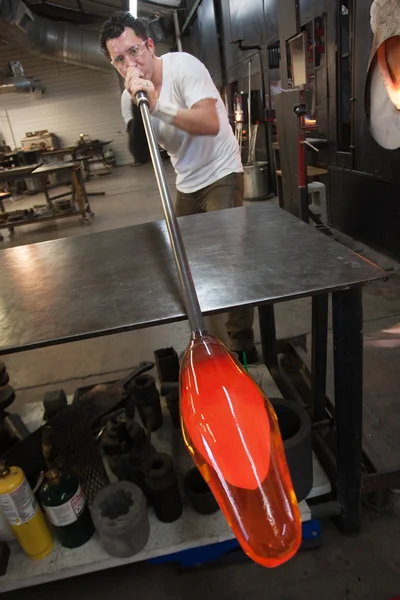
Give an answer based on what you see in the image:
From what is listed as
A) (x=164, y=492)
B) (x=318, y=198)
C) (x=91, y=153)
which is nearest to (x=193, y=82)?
(x=164, y=492)

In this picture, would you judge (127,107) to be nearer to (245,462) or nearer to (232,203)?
(232,203)

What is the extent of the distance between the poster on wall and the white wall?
9.73 m

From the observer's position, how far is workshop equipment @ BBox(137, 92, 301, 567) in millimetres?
504

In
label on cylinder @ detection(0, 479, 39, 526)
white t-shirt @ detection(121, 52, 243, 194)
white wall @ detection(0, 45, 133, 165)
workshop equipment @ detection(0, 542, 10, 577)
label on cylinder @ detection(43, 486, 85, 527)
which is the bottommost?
workshop equipment @ detection(0, 542, 10, 577)

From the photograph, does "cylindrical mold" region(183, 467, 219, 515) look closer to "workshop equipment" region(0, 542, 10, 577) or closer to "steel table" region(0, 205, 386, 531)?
"steel table" region(0, 205, 386, 531)

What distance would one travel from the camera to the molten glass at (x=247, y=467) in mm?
503

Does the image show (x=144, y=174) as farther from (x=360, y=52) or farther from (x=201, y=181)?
(x=201, y=181)

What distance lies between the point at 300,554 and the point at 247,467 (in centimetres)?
82

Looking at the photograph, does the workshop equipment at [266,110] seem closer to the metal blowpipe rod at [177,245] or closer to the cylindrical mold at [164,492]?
the metal blowpipe rod at [177,245]

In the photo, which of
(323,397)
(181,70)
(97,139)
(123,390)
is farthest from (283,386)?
(97,139)

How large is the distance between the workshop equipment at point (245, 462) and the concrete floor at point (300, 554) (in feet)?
2.32

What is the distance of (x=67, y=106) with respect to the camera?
35.4 ft

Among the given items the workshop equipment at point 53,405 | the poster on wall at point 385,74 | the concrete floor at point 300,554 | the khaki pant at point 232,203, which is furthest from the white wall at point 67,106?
the workshop equipment at point 53,405

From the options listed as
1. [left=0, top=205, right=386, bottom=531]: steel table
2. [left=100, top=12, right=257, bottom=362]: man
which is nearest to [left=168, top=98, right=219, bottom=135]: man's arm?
[left=100, top=12, right=257, bottom=362]: man
